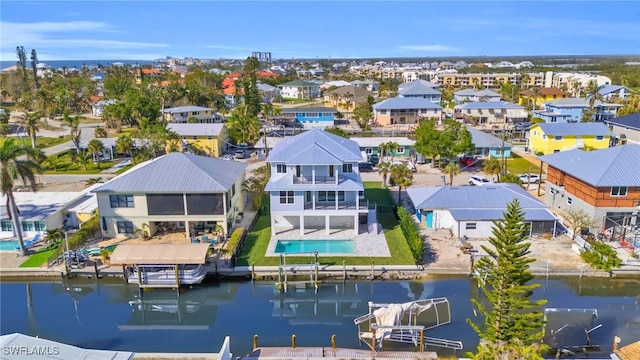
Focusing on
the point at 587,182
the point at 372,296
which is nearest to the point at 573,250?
the point at 587,182

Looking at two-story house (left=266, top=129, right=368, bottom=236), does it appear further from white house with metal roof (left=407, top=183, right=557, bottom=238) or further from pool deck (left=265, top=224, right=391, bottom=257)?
white house with metal roof (left=407, top=183, right=557, bottom=238)

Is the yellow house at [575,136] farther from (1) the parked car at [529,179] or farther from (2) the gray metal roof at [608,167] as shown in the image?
(2) the gray metal roof at [608,167]

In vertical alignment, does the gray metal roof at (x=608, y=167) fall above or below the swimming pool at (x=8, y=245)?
above

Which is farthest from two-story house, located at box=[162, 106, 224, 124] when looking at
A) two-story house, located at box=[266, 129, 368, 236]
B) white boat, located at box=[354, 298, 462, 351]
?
white boat, located at box=[354, 298, 462, 351]

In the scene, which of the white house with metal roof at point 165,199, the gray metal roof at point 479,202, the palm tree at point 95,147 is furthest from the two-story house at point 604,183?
the palm tree at point 95,147

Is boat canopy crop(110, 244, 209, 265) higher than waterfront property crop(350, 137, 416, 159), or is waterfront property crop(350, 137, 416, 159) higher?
waterfront property crop(350, 137, 416, 159)
